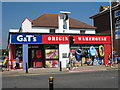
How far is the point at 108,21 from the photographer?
34.7 meters

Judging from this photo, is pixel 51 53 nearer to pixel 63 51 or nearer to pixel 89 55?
pixel 63 51

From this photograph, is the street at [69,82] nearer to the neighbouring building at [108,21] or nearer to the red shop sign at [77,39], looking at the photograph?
the red shop sign at [77,39]

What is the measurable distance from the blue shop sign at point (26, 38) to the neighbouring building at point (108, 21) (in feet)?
46.8

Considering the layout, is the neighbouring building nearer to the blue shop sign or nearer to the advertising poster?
the advertising poster

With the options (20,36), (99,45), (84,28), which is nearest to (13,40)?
(20,36)

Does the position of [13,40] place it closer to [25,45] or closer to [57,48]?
[25,45]

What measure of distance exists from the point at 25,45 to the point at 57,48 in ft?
12.0

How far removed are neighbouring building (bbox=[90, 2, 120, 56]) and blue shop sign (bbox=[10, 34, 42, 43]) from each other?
1427 centimetres

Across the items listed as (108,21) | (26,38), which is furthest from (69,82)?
(108,21)

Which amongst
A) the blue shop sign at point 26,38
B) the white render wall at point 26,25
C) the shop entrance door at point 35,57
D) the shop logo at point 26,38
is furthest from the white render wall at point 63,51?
the white render wall at point 26,25

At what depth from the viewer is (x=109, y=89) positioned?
9.15 metres

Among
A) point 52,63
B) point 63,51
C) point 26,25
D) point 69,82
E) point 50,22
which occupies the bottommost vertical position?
point 69,82

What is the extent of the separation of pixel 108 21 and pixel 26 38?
17.4m

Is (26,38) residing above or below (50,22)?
below
